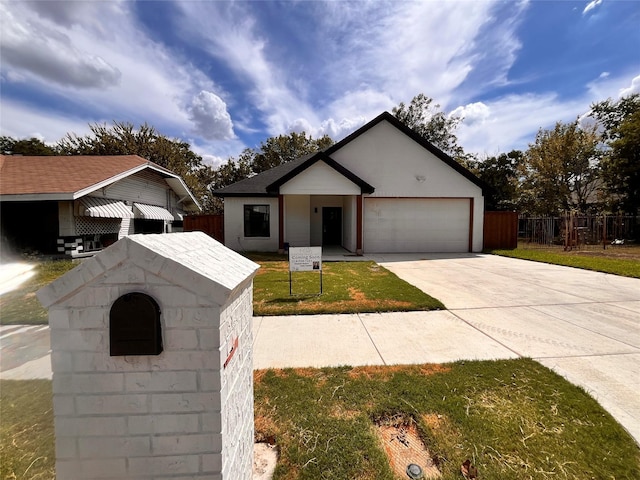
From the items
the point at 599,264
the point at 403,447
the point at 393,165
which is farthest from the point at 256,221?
the point at 599,264

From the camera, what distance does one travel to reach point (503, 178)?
25.7 m

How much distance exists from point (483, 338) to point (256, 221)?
39.9ft

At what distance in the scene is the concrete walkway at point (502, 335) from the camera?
133 inches

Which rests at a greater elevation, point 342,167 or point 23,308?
point 342,167

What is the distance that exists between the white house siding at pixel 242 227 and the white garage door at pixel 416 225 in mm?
Answer: 4653

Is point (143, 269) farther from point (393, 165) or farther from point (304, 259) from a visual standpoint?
point (393, 165)

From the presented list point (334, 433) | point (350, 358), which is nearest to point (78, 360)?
point (334, 433)

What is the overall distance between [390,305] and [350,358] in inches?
91.6

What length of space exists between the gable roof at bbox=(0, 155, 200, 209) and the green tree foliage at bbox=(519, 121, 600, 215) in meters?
28.2

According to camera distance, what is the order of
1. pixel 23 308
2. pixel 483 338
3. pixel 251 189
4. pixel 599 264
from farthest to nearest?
pixel 251 189 < pixel 599 264 < pixel 23 308 < pixel 483 338

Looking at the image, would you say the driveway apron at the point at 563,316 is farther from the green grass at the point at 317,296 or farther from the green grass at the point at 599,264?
the green grass at the point at 317,296

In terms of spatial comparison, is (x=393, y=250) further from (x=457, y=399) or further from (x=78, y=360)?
(x=78, y=360)

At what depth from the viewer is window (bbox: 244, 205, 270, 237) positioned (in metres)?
14.7

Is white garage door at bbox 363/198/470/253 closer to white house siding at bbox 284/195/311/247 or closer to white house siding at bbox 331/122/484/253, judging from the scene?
white house siding at bbox 331/122/484/253
